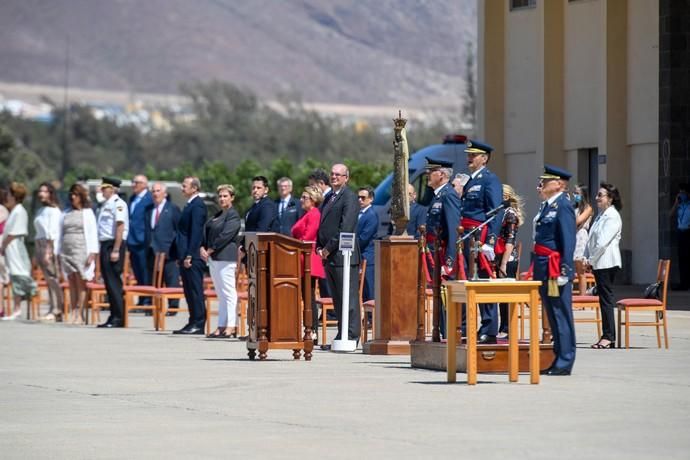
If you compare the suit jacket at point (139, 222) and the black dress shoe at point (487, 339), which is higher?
the suit jacket at point (139, 222)

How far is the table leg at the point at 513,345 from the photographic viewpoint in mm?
14172

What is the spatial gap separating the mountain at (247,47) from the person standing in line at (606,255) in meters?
145

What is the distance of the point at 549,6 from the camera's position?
120 ft

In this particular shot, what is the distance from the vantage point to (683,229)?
31.7 metres

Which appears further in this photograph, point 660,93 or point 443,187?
point 660,93

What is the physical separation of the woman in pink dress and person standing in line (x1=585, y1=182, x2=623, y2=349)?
10.3ft

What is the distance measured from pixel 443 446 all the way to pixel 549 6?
2739 centimetres

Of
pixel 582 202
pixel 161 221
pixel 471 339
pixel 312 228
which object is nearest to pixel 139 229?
pixel 161 221

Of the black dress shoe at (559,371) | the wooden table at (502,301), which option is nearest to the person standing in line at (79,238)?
the black dress shoe at (559,371)

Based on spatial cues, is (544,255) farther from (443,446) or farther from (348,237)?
(443,446)

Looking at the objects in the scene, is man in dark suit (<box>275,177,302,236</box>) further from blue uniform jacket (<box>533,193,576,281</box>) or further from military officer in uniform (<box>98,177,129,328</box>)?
blue uniform jacket (<box>533,193,576,281</box>)

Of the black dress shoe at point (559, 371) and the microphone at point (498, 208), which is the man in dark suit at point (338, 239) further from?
the black dress shoe at point (559, 371)

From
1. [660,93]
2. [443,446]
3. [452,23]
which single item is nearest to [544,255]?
[443,446]

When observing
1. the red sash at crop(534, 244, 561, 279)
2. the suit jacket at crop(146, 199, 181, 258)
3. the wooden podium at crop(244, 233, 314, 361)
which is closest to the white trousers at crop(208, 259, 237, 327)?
the wooden podium at crop(244, 233, 314, 361)
